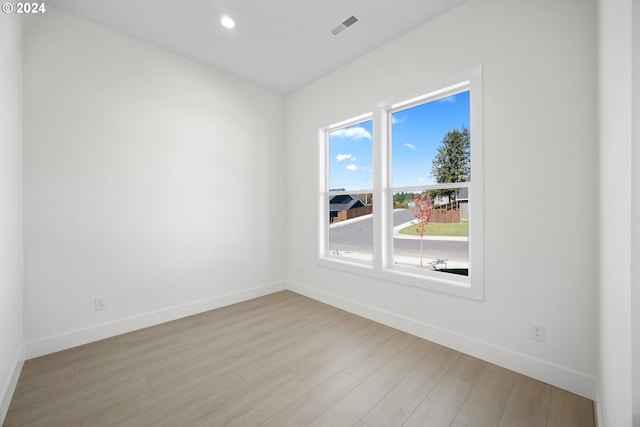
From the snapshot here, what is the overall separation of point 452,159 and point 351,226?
4.76ft

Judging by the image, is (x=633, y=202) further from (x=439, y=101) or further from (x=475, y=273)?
(x=439, y=101)

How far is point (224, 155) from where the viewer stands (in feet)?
11.2

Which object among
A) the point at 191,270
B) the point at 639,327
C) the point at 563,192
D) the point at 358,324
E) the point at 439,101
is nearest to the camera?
the point at 639,327

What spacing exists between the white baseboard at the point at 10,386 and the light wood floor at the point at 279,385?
37 mm

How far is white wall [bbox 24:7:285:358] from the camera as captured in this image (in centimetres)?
226

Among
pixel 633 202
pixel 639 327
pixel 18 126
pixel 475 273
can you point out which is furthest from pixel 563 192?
pixel 18 126

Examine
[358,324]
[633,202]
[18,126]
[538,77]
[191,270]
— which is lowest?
[358,324]

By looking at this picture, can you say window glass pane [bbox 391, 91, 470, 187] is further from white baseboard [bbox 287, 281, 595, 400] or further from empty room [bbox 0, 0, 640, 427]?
white baseboard [bbox 287, 281, 595, 400]

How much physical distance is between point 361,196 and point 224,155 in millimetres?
1819

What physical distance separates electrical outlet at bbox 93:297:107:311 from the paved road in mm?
2528

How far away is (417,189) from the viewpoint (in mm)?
2717

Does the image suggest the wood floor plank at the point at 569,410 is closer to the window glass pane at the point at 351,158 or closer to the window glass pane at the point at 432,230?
the window glass pane at the point at 432,230

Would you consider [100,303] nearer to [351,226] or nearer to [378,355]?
[378,355]

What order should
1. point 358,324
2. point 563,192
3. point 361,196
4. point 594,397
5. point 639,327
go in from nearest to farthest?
point 639,327 < point 594,397 < point 563,192 < point 358,324 < point 361,196
